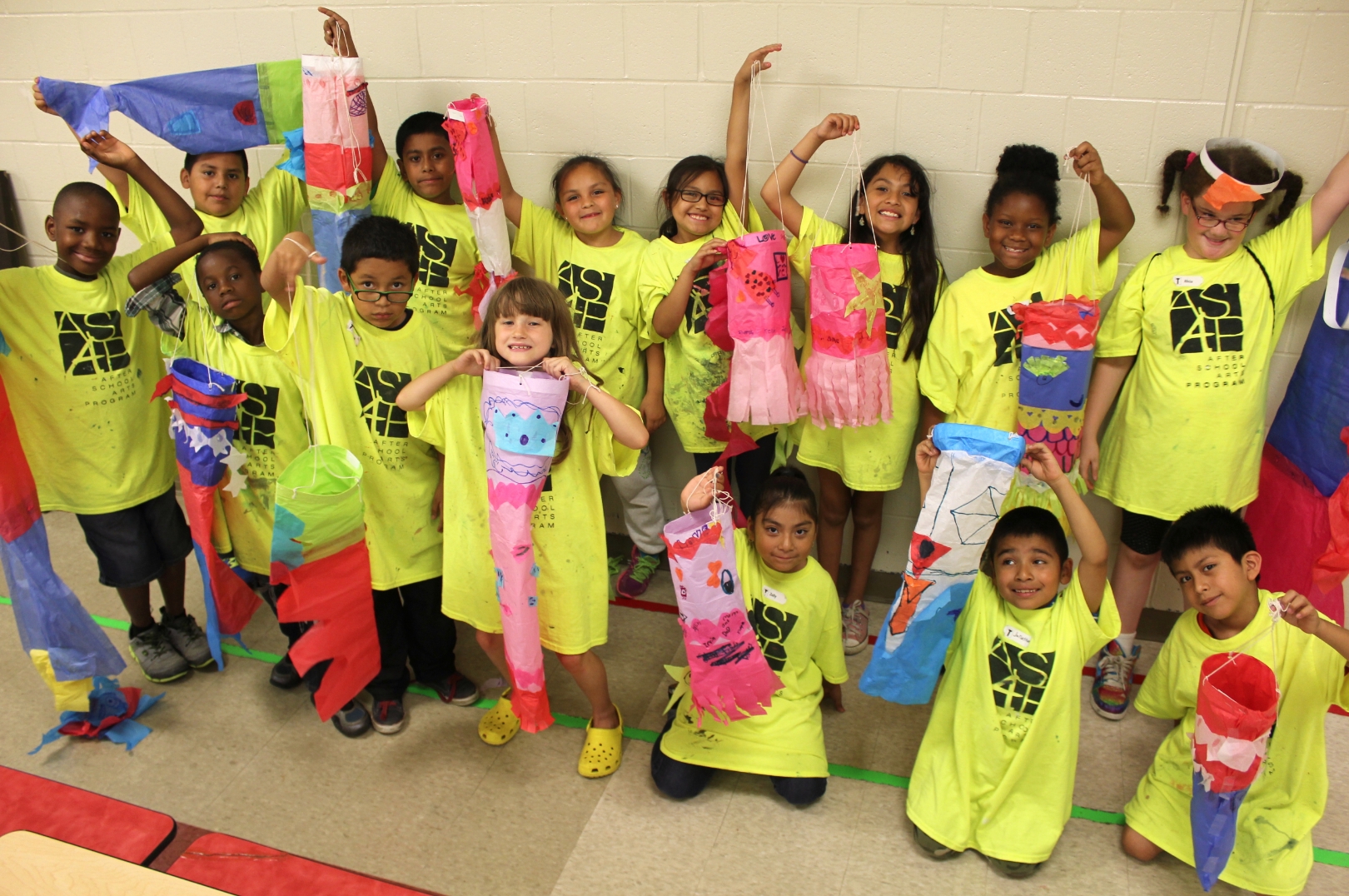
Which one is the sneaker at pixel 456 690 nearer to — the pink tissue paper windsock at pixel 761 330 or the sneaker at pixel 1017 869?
the pink tissue paper windsock at pixel 761 330

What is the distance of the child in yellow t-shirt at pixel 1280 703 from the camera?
2.07m

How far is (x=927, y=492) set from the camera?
2.10 meters

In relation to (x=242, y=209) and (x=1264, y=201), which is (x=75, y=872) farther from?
(x=1264, y=201)

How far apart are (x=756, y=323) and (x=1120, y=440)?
1.05 metres

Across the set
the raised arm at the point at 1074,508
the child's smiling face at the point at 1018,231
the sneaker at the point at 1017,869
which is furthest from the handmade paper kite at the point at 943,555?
the child's smiling face at the point at 1018,231

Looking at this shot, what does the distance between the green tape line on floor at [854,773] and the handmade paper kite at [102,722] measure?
37 cm

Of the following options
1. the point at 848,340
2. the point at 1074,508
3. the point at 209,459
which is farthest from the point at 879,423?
the point at 209,459

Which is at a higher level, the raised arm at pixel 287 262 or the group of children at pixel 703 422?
the raised arm at pixel 287 262

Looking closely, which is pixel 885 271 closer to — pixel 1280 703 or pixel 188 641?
pixel 1280 703

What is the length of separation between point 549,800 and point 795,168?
1798mm

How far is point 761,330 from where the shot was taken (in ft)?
8.24

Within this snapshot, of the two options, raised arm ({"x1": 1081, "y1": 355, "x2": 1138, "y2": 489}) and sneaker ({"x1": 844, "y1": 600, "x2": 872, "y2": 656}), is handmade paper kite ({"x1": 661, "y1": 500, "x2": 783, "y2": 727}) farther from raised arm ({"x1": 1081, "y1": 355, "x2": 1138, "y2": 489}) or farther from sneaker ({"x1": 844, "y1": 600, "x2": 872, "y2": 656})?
raised arm ({"x1": 1081, "y1": 355, "x2": 1138, "y2": 489})

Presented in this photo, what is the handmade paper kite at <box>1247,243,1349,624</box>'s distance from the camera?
2439mm

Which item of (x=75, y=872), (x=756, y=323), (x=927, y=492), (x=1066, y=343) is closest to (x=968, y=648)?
(x=927, y=492)
